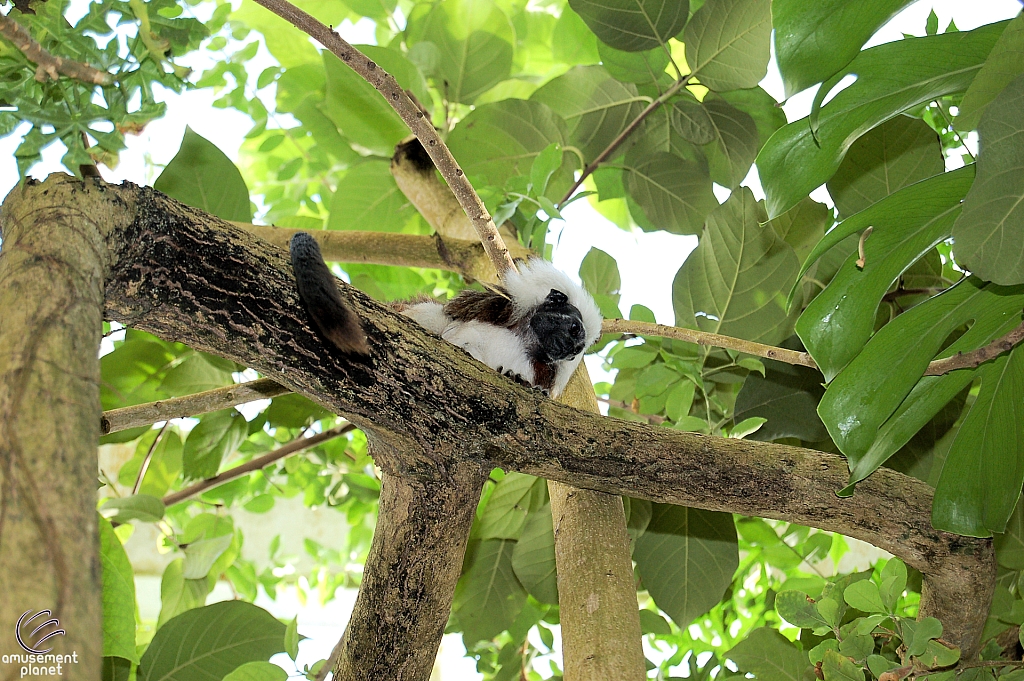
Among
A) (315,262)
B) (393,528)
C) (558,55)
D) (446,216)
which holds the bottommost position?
(393,528)

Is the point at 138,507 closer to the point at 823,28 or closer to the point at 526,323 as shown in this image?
the point at 526,323

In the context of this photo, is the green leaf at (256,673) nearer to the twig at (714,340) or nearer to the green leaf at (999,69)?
the twig at (714,340)

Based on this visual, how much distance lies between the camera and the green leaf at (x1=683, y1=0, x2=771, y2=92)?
1.53 metres

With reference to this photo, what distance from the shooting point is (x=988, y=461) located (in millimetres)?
1027

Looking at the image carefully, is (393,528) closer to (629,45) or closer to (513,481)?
(513,481)

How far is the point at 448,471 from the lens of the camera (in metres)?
1.02

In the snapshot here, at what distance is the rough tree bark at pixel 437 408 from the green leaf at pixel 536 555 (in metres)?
0.54

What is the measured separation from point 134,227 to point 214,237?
0.08m

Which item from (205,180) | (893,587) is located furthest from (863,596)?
(205,180)

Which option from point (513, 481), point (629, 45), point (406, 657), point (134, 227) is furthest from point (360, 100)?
point (406, 657)

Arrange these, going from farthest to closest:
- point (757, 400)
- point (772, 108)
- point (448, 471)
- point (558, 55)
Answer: point (558, 55) < point (772, 108) < point (757, 400) < point (448, 471)

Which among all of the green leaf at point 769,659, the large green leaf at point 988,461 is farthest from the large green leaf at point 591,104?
the green leaf at point 769,659

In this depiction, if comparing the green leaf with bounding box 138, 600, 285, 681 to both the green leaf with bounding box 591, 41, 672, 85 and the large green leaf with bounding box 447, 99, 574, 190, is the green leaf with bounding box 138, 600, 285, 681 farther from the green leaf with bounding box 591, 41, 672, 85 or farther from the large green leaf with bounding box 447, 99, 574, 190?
the green leaf with bounding box 591, 41, 672, 85

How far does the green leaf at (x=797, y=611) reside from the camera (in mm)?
1084
